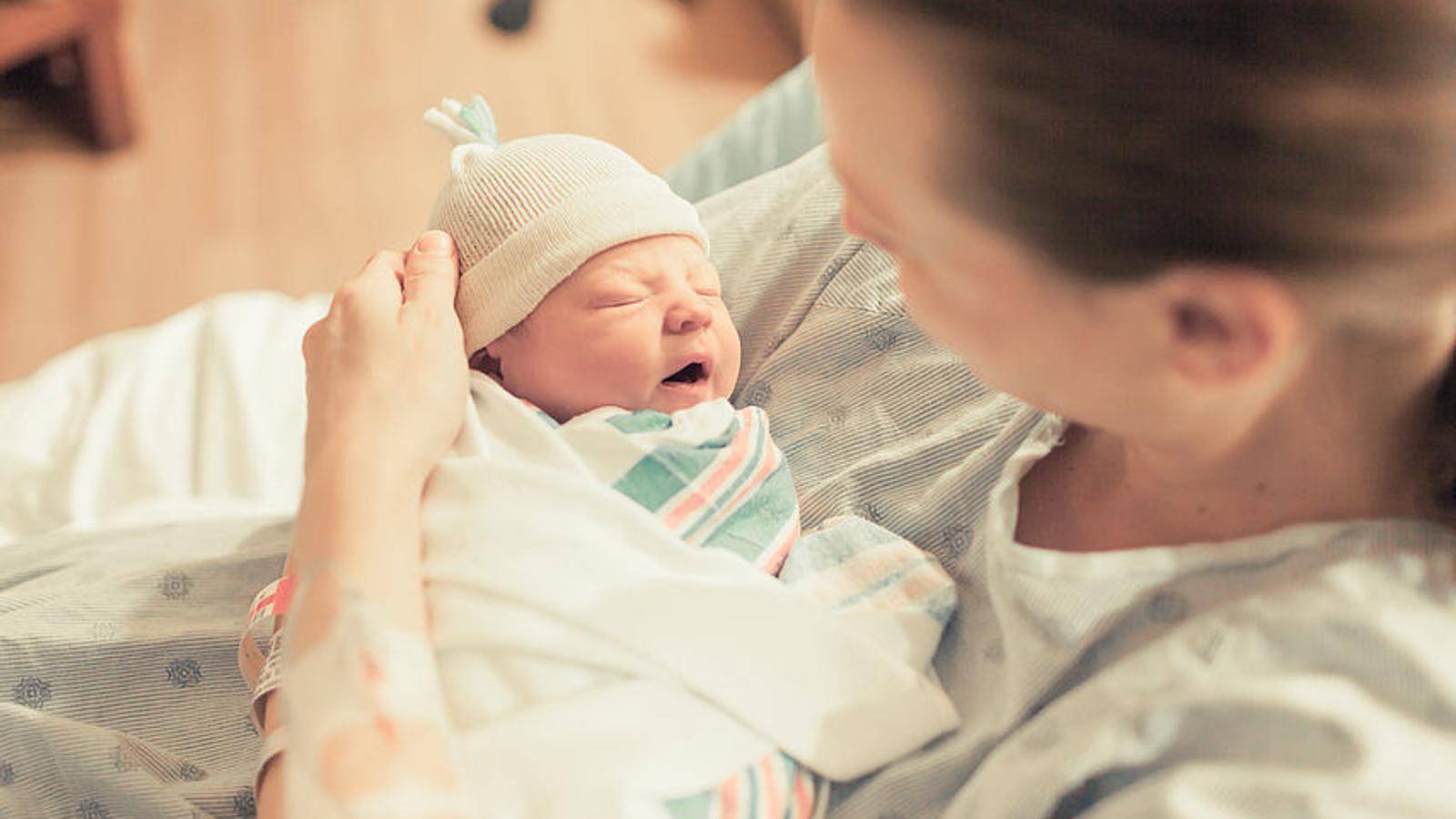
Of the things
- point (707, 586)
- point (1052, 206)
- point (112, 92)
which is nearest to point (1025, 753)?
point (707, 586)

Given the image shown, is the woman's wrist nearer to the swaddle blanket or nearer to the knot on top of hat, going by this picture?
the swaddle blanket

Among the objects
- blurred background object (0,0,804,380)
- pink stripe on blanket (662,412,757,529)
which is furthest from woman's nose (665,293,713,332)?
blurred background object (0,0,804,380)

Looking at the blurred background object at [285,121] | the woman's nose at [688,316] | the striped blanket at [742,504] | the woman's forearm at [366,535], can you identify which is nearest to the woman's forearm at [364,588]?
the woman's forearm at [366,535]

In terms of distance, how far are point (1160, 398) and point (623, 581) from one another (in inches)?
13.5

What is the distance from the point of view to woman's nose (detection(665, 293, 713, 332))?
1033 mm

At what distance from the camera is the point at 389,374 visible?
2.97 feet

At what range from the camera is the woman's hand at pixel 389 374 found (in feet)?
2.77

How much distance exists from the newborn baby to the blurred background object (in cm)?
171

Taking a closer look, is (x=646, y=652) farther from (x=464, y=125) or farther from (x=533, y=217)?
(x=464, y=125)

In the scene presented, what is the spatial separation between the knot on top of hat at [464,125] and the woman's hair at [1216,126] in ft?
2.12

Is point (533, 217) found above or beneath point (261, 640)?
above

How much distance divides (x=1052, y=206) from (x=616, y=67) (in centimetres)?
271

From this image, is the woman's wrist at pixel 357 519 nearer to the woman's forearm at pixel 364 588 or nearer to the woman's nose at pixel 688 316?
the woman's forearm at pixel 364 588

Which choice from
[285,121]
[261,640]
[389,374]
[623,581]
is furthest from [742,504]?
[285,121]
